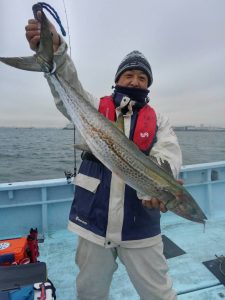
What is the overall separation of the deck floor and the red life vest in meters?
2.43

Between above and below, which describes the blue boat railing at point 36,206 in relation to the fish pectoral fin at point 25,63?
below

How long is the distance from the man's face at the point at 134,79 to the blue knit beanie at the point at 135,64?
0.15 feet

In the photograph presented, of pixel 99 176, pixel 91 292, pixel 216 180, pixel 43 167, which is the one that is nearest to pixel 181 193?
pixel 99 176

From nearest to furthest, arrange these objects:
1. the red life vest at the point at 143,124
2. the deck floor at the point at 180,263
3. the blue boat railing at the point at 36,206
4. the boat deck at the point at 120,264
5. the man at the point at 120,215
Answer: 1. the man at the point at 120,215
2. the red life vest at the point at 143,124
3. the deck floor at the point at 180,263
4. the boat deck at the point at 120,264
5. the blue boat railing at the point at 36,206

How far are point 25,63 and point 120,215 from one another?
178 cm

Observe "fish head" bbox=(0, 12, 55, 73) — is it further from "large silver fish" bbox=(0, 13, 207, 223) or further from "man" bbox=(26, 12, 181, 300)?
"man" bbox=(26, 12, 181, 300)

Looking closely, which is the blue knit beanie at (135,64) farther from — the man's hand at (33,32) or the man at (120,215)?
the man's hand at (33,32)

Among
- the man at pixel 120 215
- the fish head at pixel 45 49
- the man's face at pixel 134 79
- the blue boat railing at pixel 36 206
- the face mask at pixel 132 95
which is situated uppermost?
the fish head at pixel 45 49

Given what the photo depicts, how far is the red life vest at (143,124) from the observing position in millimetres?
3094

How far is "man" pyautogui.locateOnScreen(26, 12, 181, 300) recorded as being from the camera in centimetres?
298

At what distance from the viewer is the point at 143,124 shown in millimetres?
3123

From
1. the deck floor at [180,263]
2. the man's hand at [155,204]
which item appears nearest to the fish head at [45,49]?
the man's hand at [155,204]

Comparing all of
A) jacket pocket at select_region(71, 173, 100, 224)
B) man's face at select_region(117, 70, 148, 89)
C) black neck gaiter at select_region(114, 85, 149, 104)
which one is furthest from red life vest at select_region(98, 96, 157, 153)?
jacket pocket at select_region(71, 173, 100, 224)

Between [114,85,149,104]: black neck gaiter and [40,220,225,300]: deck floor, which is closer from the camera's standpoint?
[114,85,149,104]: black neck gaiter
